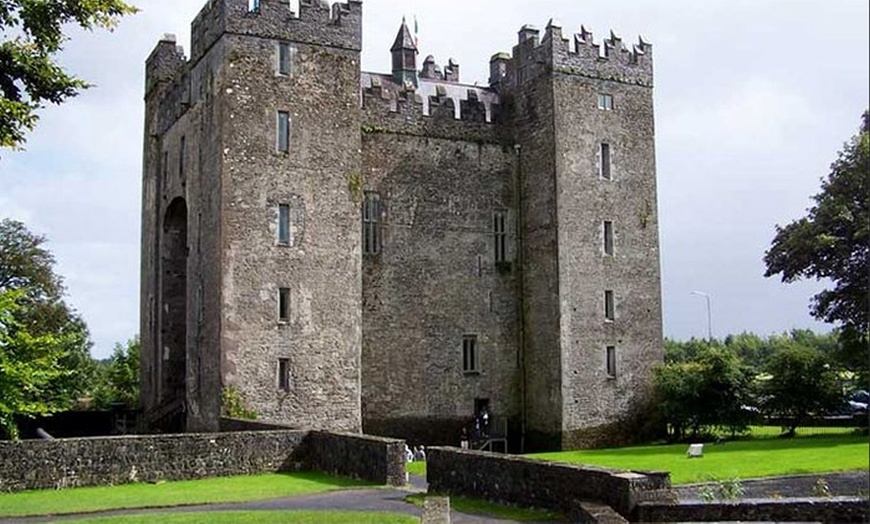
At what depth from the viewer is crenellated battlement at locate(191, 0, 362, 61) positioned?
31719 mm

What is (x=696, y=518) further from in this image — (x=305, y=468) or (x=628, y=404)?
(x=628, y=404)

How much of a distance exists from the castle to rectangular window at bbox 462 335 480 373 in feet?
0.27

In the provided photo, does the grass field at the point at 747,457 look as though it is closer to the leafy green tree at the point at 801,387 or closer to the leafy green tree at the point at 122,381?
the leafy green tree at the point at 801,387

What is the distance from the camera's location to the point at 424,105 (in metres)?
37.1

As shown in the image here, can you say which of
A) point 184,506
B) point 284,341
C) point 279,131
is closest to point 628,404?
point 284,341

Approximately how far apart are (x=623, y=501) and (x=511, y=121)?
23918 mm

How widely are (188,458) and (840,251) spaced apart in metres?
20.7

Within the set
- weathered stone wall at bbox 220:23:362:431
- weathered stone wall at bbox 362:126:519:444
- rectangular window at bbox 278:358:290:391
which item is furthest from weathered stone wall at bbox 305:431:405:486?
weathered stone wall at bbox 362:126:519:444

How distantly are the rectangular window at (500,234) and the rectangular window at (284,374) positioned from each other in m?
9.13

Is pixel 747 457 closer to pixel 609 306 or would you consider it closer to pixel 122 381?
pixel 609 306

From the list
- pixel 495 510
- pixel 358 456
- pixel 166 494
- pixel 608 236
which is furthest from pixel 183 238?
pixel 495 510

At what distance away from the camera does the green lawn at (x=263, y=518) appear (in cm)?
1592

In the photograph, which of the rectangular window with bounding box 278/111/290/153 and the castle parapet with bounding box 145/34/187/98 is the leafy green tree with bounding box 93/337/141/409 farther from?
the rectangular window with bounding box 278/111/290/153

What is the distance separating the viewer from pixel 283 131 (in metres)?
31.9
